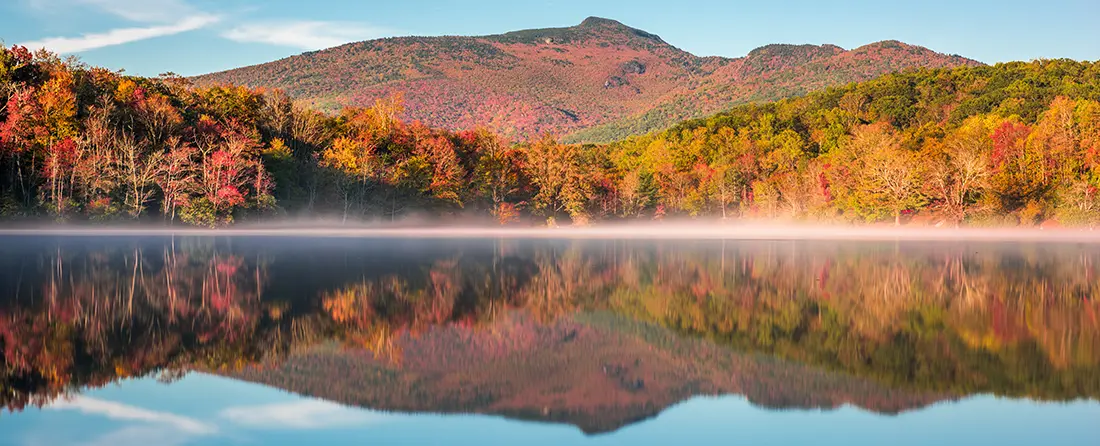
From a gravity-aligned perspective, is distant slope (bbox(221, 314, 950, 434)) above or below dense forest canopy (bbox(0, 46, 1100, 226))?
below

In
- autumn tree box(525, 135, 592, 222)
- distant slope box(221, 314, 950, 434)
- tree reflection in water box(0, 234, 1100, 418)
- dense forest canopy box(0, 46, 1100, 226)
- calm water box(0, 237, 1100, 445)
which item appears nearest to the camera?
calm water box(0, 237, 1100, 445)

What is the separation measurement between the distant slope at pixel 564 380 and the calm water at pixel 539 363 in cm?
4

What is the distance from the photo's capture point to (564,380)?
9.73m

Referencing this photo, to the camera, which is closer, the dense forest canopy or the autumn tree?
the dense forest canopy

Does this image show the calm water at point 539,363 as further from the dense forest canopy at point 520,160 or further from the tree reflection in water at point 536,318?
the dense forest canopy at point 520,160

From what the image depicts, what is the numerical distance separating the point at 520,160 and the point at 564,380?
80.5 meters

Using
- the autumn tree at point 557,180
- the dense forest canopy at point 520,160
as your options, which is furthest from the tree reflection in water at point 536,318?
the autumn tree at point 557,180

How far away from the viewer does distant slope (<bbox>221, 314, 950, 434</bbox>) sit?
8680 millimetres

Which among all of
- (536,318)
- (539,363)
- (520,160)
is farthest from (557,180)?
(539,363)

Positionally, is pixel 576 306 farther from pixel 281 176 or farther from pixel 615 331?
pixel 281 176

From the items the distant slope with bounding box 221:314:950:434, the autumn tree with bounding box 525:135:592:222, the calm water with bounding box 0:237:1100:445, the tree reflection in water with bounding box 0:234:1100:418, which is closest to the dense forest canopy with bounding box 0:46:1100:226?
the autumn tree with bounding box 525:135:592:222

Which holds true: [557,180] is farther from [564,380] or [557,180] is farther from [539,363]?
[564,380]

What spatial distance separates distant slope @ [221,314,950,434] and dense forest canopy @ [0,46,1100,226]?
49.4 meters

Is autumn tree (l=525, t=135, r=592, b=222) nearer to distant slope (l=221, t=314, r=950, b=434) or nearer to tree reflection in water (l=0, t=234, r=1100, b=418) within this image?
tree reflection in water (l=0, t=234, r=1100, b=418)
